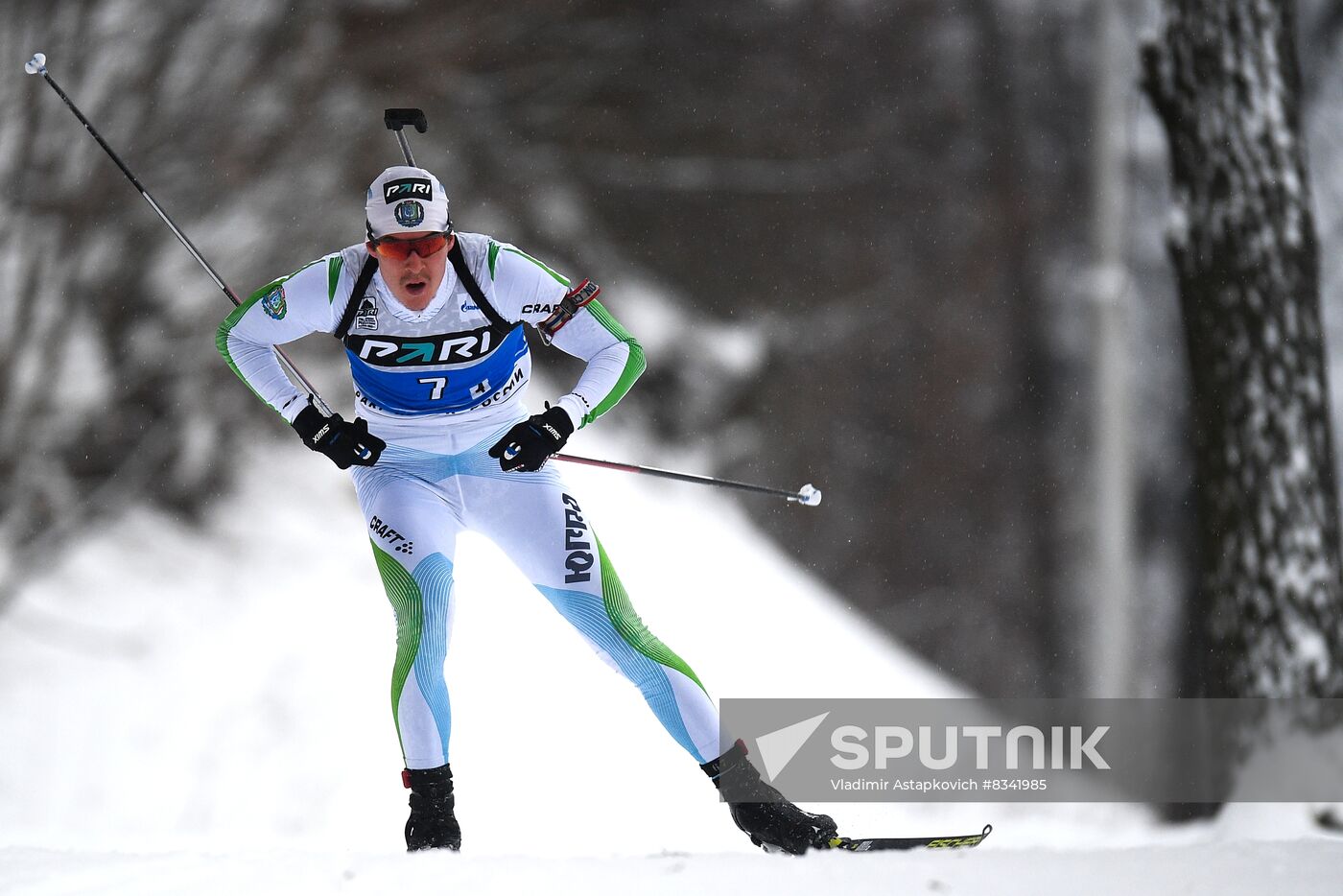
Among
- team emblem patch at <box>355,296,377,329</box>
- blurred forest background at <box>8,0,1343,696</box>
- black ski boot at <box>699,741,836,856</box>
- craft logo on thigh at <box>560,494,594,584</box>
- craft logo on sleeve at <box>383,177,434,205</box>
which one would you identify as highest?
blurred forest background at <box>8,0,1343,696</box>

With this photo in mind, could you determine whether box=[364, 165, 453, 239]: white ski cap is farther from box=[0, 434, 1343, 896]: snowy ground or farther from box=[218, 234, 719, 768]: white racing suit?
box=[0, 434, 1343, 896]: snowy ground

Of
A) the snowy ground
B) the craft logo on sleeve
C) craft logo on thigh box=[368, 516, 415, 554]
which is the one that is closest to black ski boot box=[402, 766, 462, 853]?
craft logo on thigh box=[368, 516, 415, 554]

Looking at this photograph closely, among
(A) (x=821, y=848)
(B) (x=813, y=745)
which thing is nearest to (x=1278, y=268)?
(B) (x=813, y=745)

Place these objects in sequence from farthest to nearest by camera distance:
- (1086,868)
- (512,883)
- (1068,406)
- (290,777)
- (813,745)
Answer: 1. (1068,406)
2. (290,777)
3. (813,745)
4. (1086,868)
5. (512,883)

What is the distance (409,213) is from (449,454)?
2.18ft

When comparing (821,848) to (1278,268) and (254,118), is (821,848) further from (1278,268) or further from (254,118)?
(254,118)

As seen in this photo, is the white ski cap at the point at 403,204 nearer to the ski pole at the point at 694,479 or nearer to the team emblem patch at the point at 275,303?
the team emblem patch at the point at 275,303

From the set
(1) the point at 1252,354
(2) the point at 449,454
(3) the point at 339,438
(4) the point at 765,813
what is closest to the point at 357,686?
(2) the point at 449,454

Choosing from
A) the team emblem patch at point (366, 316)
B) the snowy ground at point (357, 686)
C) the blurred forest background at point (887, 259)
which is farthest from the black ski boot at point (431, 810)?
the blurred forest background at point (887, 259)

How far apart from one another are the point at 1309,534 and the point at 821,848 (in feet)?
10.3

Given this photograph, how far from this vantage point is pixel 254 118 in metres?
9.95

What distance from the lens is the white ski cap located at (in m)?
3.34

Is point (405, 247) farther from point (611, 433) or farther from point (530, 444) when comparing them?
point (611, 433)

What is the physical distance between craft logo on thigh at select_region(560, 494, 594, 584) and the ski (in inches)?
37.3
